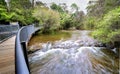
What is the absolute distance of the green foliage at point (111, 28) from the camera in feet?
42.6

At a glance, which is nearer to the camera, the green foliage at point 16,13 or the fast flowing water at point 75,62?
the fast flowing water at point 75,62

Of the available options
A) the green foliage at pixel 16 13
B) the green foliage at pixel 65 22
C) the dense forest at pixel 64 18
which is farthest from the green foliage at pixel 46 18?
the green foliage at pixel 65 22

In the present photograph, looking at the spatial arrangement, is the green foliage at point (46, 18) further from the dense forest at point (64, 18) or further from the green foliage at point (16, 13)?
the green foliage at point (16, 13)

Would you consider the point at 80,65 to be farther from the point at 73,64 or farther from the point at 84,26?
the point at 84,26

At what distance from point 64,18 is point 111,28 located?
76.0 feet

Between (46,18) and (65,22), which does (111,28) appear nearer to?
(46,18)

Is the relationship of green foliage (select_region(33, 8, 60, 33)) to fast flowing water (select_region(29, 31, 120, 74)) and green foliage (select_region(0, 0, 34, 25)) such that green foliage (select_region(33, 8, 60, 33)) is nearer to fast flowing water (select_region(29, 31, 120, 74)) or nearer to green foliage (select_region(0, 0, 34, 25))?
green foliage (select_region(0, 0, 34, 25))

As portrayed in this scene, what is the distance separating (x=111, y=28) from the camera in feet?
45.6

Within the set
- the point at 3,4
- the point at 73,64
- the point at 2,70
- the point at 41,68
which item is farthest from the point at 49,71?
the point at 3,4

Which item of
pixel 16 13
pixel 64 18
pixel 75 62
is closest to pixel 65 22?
pixel 64 18

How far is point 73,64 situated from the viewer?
1057 centimetres

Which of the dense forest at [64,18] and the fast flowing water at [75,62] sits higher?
the dense forest at [64,18]

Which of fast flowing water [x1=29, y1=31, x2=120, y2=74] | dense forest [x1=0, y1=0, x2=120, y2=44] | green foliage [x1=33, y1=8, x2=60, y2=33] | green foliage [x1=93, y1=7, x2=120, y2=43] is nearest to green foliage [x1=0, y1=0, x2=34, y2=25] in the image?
dense forest [x1=0, y1=0, x2=120, y2=44]

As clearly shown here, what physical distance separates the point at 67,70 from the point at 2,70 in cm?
535
